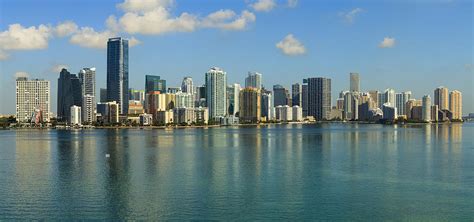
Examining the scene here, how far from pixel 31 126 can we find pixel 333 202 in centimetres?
11559

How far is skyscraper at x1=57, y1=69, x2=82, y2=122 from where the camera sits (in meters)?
149

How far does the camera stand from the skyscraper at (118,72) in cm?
16775

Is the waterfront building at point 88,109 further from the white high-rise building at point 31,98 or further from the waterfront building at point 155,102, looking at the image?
the waterfront building at point 155,102

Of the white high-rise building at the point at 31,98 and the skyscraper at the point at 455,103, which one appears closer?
the white high-rise building at the point at 31,98

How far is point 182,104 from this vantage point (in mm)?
160500

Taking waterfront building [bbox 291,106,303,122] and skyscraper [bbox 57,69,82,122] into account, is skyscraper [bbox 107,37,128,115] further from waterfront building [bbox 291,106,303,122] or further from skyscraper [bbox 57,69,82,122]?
waterfront building [bbox 291,106,303,122]

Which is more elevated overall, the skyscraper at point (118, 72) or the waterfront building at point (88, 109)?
the skyscraper at point (118, 72)

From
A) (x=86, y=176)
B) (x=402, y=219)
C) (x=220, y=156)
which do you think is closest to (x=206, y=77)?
(x=220, y=156)

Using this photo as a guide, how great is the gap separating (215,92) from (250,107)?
1199 cm

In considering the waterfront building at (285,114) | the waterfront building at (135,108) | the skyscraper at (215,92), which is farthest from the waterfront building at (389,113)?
the waterfront building at (135,108)

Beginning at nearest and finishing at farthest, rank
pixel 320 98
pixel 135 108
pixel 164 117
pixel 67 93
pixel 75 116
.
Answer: pixel 164 117 < pixel 75 116 < pixel 67 93 < pixel 135 108 < pixel 320 98

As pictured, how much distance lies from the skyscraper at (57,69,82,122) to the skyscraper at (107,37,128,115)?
15.2 m

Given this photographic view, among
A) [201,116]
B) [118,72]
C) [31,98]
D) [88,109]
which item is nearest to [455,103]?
[201,116]

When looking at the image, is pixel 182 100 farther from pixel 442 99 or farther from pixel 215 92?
pixel 442 99
